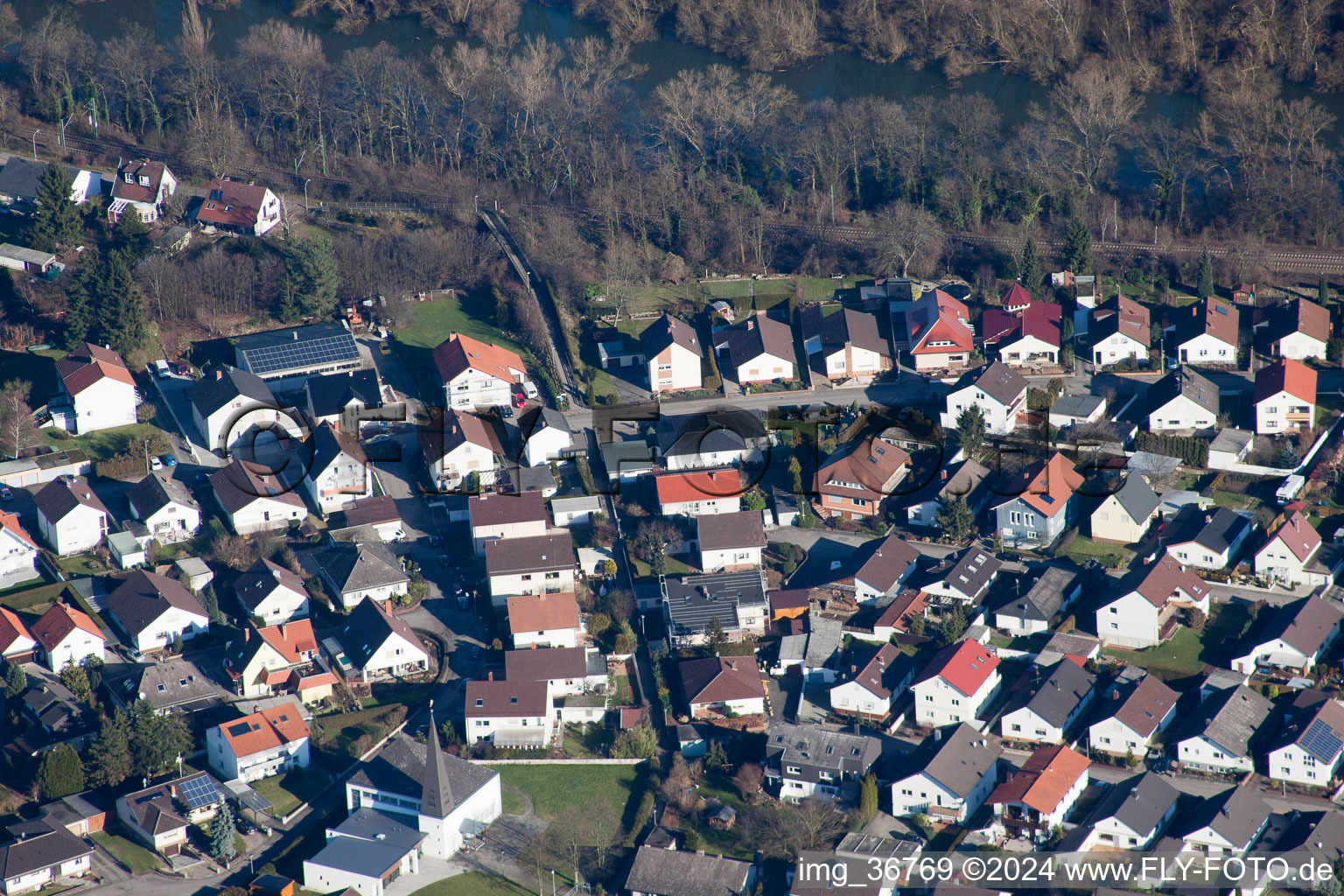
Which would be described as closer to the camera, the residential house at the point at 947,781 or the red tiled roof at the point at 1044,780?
the red tiled roof at the point at 1044,780

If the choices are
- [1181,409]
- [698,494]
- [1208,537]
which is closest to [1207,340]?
[1181,409]

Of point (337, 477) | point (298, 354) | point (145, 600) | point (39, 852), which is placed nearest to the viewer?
point (39, 852)

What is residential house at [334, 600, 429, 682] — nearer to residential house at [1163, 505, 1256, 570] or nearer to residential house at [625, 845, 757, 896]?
residential house at [625, 845, 757, 896]

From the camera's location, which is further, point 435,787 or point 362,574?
point 362,574

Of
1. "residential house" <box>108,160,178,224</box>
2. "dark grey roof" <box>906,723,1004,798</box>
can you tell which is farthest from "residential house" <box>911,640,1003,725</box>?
"residential house" <box>108,160,178,224</box>

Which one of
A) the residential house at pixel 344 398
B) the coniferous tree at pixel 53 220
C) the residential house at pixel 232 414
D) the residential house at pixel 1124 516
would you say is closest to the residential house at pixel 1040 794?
the residential house at pixel 1124 516

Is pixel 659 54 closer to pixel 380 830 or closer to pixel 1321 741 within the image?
pixel 380 830

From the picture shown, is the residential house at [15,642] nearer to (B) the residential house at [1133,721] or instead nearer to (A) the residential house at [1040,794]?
(A) the residential house at [1040,794]
